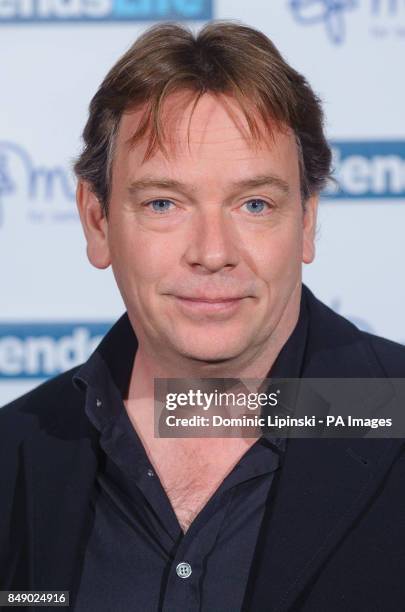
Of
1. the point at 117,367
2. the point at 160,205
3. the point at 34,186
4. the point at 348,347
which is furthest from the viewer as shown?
the point at 34,186

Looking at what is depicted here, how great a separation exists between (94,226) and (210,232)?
389 millimetres

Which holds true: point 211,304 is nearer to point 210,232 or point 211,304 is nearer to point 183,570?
point 210,232

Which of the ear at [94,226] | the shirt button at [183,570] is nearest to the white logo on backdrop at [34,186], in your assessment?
the ear at [94,226]

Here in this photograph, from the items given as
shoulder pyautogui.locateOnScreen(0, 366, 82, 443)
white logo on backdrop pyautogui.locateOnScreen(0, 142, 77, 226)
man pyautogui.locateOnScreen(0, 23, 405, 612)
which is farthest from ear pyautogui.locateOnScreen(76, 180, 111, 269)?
white logo on backdrop pyautogui.locateOnScreen(0, 142, 77, 226)

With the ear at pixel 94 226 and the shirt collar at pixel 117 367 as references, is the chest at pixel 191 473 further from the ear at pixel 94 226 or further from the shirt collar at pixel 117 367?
the ear at pixel 94 226

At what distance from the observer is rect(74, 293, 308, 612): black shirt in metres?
1.63

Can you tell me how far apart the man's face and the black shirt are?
0.49ft

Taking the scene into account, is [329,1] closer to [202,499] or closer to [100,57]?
[100,57]

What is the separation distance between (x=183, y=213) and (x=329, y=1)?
1138 mm

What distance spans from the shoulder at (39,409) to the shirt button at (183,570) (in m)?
0.41

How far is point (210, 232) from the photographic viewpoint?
5.44 ft

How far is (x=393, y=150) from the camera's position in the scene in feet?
8.71

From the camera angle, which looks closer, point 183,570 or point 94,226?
point 183,570

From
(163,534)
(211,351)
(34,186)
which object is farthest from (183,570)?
(34,186)
